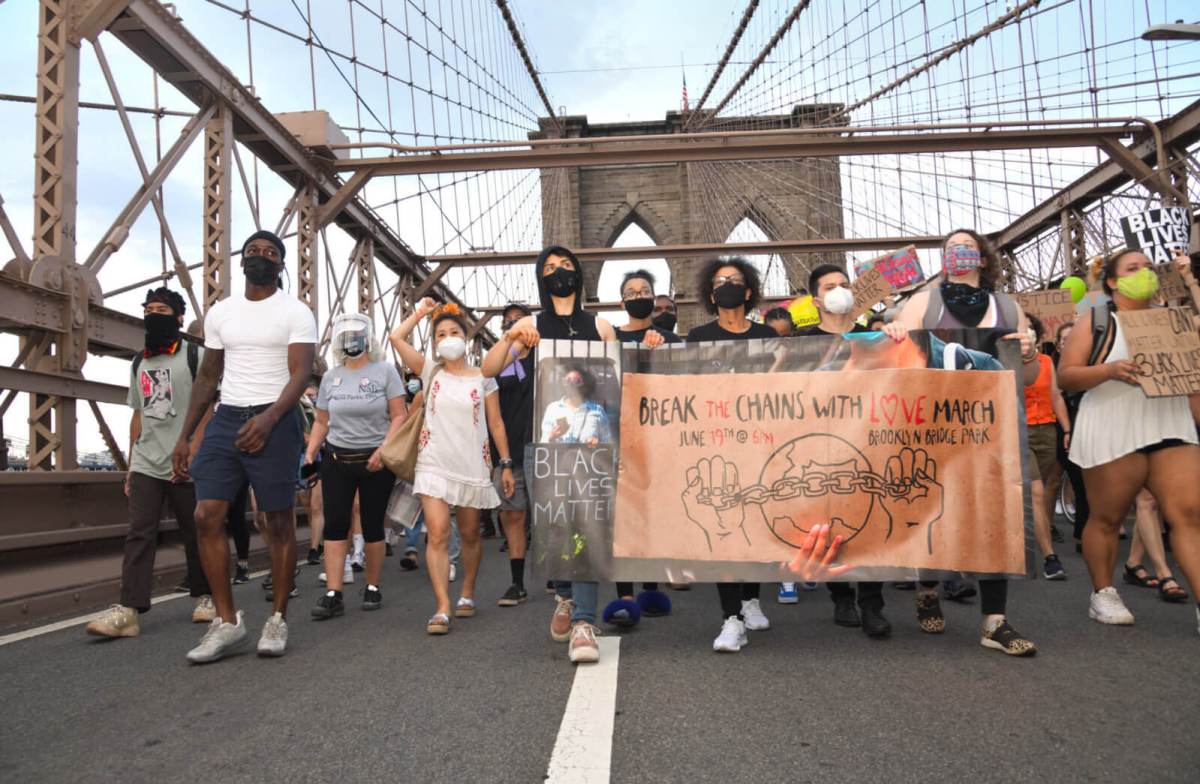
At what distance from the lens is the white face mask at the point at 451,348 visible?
473cm

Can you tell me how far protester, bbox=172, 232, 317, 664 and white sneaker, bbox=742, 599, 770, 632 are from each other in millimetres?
2030

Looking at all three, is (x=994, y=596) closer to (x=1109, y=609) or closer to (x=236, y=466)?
(x=1109, y=609)

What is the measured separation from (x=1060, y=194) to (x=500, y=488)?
12.4 metres

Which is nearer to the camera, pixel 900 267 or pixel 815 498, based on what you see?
pixel 815 498

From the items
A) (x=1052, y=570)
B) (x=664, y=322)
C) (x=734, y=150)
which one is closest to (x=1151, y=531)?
(x=1052, y=570)

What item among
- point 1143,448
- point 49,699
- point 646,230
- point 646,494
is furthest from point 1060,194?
point 646,230

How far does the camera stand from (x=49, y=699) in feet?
10.4

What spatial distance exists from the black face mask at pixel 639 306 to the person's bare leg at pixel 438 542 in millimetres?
1405

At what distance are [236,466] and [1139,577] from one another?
16.2ft

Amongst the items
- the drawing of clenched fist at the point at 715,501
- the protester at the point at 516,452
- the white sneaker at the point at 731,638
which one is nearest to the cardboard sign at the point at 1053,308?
the protester at the point at 516,452

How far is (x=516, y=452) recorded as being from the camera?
5109 mm

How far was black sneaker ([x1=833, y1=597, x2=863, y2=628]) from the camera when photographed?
13.9 ft

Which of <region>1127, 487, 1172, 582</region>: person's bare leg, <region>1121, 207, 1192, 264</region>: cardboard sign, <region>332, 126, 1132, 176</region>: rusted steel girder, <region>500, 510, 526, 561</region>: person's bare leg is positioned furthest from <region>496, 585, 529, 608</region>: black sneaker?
<region>332, 126, 1132, 176</region>: rusted steel girder

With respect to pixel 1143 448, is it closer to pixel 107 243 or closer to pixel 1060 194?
pixel 107 243
